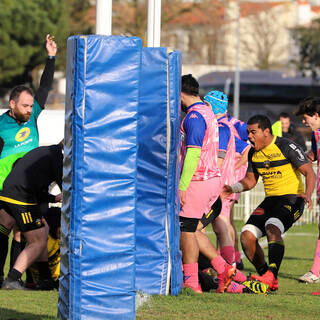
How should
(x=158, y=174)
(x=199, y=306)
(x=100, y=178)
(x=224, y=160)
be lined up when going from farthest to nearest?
(x=224, y=160), (x=158, y=174), (x=199, y=306), (x=100, y=178)

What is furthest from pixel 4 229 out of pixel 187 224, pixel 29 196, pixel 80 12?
pixel 80 12

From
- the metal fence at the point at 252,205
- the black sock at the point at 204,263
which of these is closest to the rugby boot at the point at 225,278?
the black sock at the point at 204,263

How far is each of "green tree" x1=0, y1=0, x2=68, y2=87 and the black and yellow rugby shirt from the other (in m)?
33.8

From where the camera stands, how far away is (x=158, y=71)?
24.5 ft

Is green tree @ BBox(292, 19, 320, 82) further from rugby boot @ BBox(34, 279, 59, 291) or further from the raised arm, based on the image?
rugby boot @ BBox(34, 279, 59, 291)

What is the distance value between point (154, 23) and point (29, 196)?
217cm

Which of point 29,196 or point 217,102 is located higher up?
point 217,102

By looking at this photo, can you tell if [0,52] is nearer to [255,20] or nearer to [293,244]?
[293,244]

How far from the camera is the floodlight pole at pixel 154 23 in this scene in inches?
337

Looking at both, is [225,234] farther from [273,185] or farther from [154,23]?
[154,23]

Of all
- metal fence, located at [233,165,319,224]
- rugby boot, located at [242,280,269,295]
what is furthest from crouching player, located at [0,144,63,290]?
metal fence, located at [233,165,319,224]

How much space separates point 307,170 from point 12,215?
3.08 metres

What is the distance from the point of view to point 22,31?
139ft

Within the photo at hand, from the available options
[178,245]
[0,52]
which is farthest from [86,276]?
[0,52]
